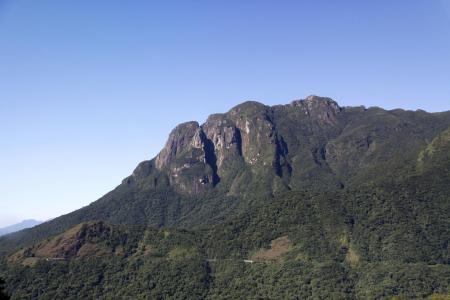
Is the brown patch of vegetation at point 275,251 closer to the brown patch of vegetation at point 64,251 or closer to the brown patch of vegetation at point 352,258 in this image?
the brown patch of vegetation at point 352,258

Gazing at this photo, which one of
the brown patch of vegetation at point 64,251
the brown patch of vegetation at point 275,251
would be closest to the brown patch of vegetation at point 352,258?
the brown patch of vegetation at point 275,251

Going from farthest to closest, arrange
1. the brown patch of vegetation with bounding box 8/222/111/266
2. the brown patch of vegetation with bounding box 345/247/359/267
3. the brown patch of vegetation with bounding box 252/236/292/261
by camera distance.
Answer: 1. the brown patch of vegetation with bounding box 8/222/111/266
2. the brown patch of vegetation with bounding box 252/236/292/261
3. the brown patch of vegetation with bounding box 345/247/359/267

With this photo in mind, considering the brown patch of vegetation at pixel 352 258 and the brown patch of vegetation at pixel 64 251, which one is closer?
the brown patch of vegetation at pixel 352 258

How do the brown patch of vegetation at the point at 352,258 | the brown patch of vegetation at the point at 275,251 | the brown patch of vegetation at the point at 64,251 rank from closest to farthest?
1. the brown patch of vegetation at the point at 352,258
2. the brown patch of vegetation at the point at 275,251
3. the brown patch of vegetation at the point at 64,251

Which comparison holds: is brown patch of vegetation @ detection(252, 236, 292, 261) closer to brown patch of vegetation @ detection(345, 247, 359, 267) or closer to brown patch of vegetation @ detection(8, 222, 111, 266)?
brown patch of vegetation @ detection(345, 247, 359, 267)

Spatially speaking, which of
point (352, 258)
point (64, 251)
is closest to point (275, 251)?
point (352, 258)

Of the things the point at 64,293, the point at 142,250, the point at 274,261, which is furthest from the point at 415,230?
the point at 64,293

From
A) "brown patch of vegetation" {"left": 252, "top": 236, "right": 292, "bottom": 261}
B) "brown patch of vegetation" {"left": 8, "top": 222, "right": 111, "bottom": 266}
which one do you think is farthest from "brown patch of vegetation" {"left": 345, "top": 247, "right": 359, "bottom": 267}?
"brown patch of vegetation" {"left": 8, "top": 222, "right": 111, "bottom": 266}

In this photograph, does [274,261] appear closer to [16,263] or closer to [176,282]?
→ [176,282]
